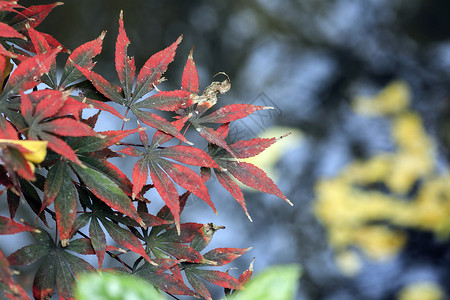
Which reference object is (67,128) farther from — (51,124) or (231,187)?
(231,187)

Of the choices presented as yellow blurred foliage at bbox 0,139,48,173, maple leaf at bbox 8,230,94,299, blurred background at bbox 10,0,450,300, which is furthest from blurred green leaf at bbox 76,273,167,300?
blurred background at bbox 10,0,450,300

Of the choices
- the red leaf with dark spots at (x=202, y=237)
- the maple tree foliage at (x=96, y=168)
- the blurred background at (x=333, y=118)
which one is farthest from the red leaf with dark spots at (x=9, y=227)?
the blurred background at (x=333, y=118)

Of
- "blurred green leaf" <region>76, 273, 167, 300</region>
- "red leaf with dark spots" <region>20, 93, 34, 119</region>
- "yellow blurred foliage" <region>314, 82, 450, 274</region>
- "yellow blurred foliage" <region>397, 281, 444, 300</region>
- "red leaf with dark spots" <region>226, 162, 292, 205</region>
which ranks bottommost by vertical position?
"yellow blurred foliage" <region>397, 281, 444, 300</region>

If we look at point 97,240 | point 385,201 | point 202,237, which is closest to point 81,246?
point 97,240

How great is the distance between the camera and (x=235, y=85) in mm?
1902

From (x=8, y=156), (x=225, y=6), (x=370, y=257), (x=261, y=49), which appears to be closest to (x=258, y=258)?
(x=370, y=257)

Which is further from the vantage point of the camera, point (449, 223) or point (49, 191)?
point (449, 223)

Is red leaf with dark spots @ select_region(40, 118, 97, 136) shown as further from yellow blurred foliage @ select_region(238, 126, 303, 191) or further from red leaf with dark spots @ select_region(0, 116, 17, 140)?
yellow blurred foliage @ select_region(238, 126, 303, 191)

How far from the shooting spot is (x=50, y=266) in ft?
1.61

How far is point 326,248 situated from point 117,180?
1383mm

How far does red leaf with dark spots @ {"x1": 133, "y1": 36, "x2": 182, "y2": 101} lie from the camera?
22.7 inches

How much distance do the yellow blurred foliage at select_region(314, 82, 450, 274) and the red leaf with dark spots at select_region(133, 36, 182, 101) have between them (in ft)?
4.19

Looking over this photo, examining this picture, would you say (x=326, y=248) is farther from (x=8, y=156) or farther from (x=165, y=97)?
(x=8, y=156)

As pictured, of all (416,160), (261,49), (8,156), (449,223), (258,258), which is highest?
(8,156)
